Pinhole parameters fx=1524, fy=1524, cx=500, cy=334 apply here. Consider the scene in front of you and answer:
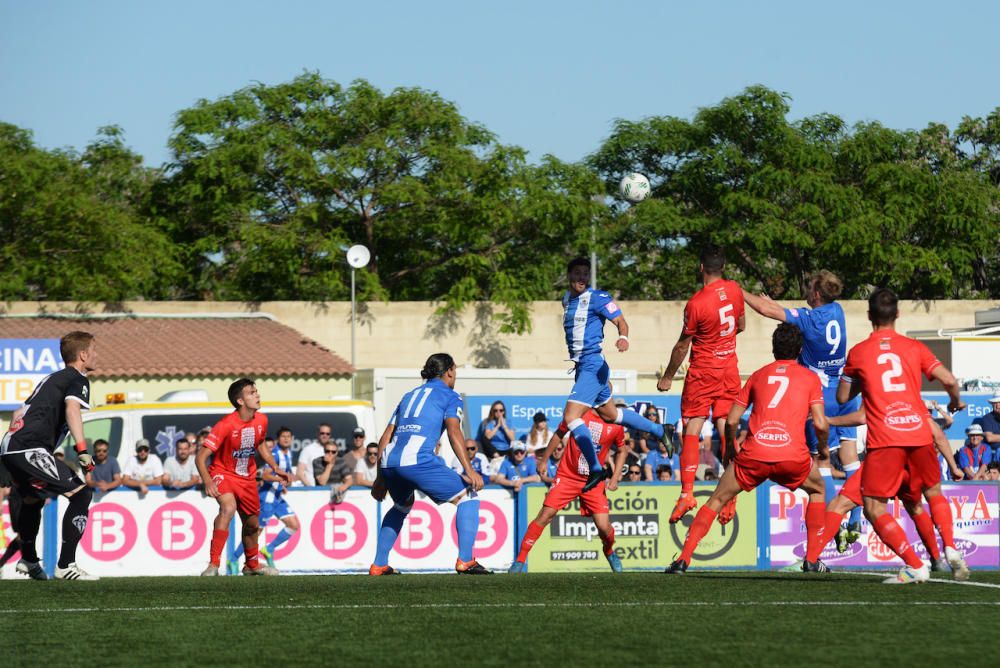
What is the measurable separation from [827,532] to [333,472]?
8.09 m

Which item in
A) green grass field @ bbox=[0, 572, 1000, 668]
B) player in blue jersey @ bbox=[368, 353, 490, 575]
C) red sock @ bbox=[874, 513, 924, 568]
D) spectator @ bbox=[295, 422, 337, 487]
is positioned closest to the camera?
green grass field @ bbox=[0, 572, 1000, 668]

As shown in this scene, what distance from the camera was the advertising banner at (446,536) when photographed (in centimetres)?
1789

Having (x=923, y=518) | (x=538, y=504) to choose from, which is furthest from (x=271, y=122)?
(x=923, y=518)

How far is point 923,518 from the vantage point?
10.6 meters

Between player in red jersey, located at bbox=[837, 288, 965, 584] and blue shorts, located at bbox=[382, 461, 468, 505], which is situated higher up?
player in red jersey, located at bbox=[837, 288, 965, 584]

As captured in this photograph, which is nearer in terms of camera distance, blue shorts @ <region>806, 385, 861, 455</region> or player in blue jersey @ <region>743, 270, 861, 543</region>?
player in blue jersey @ <region>743, 270, 861, 543</region>

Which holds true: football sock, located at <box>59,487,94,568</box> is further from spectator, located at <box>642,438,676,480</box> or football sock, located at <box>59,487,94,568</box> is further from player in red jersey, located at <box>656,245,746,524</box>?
spectator, located at <box>642,438,676,480</box>

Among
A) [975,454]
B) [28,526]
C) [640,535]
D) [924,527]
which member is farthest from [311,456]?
[924,527]

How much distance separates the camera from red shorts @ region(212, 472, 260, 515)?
14.7 metres

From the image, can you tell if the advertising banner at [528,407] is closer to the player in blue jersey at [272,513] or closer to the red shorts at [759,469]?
the player in blue jersey at [272,513]

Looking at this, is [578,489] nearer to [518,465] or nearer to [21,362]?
[518,465]

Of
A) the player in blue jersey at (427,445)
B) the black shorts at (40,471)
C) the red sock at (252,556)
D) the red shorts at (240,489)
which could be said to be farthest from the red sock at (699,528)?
the red sock at (252,556)

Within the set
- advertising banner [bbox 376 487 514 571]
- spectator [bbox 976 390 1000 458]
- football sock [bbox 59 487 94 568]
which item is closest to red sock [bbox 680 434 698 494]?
football sock [bbox 59 487 94 568]

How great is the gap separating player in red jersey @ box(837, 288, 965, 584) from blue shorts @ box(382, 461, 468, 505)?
383cm
